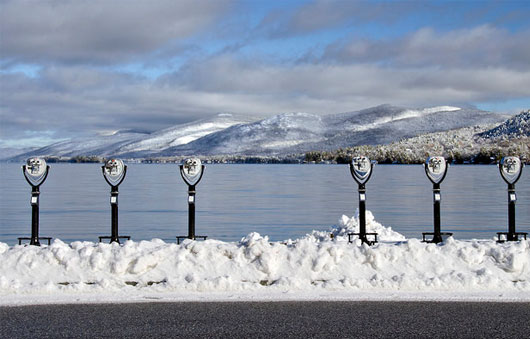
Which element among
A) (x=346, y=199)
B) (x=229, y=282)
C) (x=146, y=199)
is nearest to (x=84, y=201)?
(x=146, y=199)

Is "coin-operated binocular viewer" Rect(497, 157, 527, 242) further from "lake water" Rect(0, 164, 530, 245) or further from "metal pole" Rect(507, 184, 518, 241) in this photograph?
"lake water" Rect(0, 164, 530, 245)

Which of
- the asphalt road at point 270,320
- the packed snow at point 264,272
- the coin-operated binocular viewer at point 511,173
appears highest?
the coin-operated binocular viewer at point 511,173

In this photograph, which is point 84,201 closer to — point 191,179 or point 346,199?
point 346,199

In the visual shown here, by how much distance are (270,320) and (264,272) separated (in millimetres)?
1967

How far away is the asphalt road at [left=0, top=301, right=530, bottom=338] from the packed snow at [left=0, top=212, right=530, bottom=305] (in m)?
0.38

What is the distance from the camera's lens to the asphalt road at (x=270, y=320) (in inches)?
258

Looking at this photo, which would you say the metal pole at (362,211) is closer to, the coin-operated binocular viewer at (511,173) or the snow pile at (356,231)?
the snow pile at (356,231)

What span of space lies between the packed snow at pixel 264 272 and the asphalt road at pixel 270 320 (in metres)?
0.38

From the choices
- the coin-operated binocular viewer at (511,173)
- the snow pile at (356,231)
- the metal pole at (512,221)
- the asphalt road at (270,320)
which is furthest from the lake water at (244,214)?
the asphalt road at (270,320)

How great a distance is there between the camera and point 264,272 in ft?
29.5

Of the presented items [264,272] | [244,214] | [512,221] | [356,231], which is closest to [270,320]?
[264,272]

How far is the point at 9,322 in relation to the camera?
22.9 ft

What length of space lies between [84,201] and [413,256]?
24236mm

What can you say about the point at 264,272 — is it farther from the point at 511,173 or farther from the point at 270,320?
the point at 511,173
